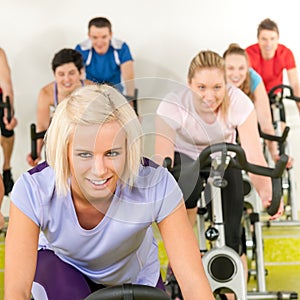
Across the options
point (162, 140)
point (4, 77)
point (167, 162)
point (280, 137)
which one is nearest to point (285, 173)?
point (280, 137)

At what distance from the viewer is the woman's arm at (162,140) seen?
2.23 meters

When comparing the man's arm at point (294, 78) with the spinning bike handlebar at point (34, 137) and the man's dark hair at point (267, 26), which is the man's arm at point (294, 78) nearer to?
the man's dark hair at point (267, 26)

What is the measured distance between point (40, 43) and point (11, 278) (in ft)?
16.1

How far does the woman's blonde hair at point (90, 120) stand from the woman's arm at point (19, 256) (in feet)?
0.45

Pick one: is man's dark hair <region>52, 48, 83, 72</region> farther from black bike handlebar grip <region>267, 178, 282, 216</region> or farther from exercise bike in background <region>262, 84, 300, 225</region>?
black bike handlebar grip <region>267, 178, 282, 216</region>

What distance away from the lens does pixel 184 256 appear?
1.91m

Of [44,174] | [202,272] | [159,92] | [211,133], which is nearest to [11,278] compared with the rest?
[44,174]

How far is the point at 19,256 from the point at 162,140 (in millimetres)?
594

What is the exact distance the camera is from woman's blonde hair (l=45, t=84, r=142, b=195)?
1837mm

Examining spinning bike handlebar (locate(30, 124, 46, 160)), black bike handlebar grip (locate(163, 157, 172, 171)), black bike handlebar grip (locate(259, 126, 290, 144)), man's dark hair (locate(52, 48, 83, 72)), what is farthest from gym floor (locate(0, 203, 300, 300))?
black bike handlebar grip (locate(163, 157, 172, 171))

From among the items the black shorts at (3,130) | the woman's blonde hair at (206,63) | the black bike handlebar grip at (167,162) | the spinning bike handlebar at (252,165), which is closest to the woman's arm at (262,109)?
the woman's blonde hair at (206,63)

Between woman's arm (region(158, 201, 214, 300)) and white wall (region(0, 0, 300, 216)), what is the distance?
463 centimetres

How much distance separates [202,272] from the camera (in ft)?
6.29

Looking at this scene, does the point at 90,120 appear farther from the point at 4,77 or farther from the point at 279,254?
the point at 4,77
